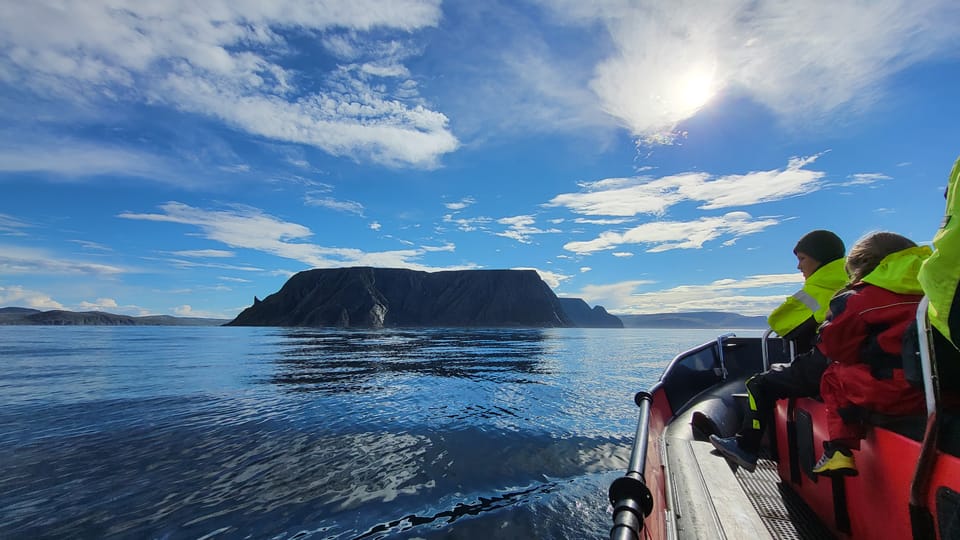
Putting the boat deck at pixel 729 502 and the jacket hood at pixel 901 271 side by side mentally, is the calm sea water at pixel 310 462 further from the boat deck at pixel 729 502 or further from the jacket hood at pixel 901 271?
the jacket hood at pixel 901 271

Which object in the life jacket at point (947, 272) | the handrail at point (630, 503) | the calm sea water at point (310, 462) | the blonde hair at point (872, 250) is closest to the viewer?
the life jacket at point (947, 272)

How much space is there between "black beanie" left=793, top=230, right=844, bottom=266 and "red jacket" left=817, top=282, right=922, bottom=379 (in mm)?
1415

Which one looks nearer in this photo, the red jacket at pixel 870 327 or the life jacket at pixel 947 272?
the life jacket at pixel 947 272

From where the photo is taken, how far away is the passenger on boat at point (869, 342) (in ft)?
8.03

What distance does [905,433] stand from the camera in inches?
95.7

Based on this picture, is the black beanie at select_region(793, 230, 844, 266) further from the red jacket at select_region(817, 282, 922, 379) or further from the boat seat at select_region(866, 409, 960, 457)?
the boat seat at select_region(866, 409, 960, 457)

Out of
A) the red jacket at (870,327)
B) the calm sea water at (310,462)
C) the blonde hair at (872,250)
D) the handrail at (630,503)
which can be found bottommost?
the calm sea water at (310,462)

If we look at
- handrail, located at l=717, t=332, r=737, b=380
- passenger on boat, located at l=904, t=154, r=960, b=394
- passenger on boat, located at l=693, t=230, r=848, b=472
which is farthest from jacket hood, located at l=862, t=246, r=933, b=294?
handrail, located at l=717, t=332, r=737, b=380

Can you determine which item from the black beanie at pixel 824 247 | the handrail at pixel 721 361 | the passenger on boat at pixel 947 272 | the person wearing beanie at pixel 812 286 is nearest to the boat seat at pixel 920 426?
the passenger on boat at pixel 947 272

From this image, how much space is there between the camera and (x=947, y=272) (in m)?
1.76

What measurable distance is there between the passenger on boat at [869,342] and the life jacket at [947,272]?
1.95ft

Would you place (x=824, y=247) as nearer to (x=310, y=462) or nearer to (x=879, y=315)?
(x=879, y=315)

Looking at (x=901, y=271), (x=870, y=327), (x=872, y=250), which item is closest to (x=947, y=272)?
(x=901, y=271)

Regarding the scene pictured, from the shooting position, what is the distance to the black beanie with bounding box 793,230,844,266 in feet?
13.3
